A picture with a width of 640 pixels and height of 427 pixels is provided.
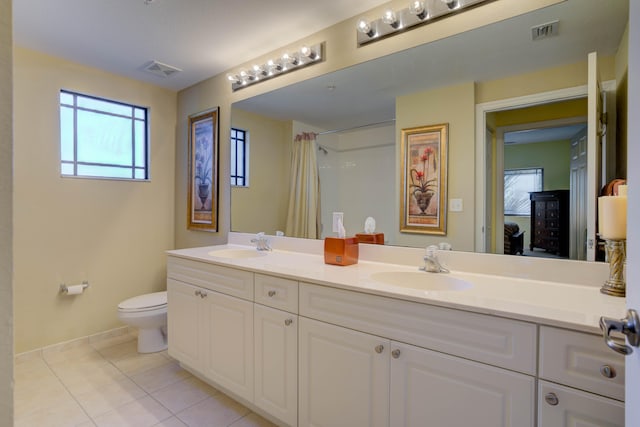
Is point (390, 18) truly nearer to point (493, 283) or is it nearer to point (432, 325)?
point (493, 283)

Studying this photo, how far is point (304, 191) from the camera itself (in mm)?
2350

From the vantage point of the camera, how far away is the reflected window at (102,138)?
2.69 m

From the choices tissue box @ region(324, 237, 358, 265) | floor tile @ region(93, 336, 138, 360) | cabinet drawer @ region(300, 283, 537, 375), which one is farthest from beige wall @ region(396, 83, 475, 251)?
floor tile @ region(93, 336, 138, 360)

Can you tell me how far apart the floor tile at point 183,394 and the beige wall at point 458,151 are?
64.7 inches

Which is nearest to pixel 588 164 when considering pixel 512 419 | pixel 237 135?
pixel 512 419

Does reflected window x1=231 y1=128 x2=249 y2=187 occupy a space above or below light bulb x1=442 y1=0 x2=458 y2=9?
below

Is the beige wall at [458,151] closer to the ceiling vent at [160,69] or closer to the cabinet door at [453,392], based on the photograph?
the cabinet door at [453,392]

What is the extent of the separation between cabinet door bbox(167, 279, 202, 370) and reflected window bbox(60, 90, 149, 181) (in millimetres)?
1404

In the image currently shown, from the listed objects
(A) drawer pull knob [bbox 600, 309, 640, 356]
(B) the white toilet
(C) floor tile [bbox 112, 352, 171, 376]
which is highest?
(A) drawer pull knob [bbox 600, 309, 640, 356]

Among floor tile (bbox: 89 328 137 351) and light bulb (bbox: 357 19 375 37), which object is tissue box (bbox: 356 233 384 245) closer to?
light bulb (bbox: 357 19 375 37)

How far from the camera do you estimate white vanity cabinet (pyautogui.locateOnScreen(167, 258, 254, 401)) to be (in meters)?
1.75

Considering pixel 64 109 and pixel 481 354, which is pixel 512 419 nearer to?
pixel 481 354

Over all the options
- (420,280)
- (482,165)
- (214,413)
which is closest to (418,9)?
(482,165)

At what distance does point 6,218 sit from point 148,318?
236 cm
